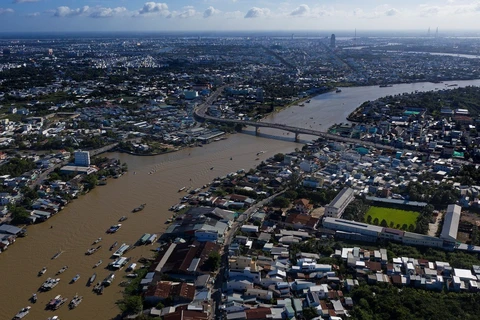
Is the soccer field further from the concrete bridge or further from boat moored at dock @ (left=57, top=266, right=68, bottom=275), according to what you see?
boat moored at dock @ (left=57, top=266, right=68, bottom=275)

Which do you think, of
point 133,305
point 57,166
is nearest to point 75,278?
point 133,305

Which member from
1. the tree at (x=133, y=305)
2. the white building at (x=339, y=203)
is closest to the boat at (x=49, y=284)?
the tree at (x=133, y=305)

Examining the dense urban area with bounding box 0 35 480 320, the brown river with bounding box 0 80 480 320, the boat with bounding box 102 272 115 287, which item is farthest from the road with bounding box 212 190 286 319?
the boat with bounding box 102 272 115 287

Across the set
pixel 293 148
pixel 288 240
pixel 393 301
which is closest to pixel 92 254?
pixel 288 240

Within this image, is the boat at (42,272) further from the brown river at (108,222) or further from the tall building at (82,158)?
the tall building at (82,158)

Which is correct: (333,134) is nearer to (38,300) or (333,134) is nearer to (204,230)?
(204,230)
